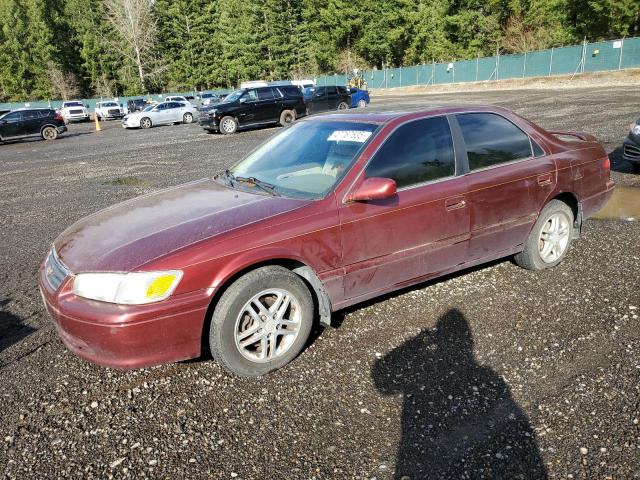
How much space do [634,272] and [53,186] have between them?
35.0 feet

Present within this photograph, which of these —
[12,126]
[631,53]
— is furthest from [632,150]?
[631,53]

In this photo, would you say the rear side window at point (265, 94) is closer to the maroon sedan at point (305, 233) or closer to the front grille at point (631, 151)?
the front grille at point (631, 151)

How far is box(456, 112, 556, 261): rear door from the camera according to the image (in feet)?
13.2

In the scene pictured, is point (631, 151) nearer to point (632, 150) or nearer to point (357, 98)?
point (632, 150)

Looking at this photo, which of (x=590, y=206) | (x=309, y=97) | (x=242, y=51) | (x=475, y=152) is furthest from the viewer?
(x=242, y=51)

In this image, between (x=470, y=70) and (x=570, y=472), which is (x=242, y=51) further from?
(x=570, y=472)

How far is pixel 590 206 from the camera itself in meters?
4.85

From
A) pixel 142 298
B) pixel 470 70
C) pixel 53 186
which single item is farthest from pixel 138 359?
pixel 470 70

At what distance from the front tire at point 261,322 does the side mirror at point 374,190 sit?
2.22 ft

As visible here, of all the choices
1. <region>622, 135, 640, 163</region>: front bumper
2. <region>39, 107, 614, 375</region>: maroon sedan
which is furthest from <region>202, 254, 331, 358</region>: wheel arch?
<region>622, 135, 640, 163</region>: front bumper

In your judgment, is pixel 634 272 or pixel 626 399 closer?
pixel 626 399

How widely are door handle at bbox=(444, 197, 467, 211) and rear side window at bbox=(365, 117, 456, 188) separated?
0.19 m

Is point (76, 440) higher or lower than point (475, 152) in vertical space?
lower

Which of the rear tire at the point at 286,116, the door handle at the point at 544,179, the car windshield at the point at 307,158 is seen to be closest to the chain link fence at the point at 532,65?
the rear tire at the point at 286,116
